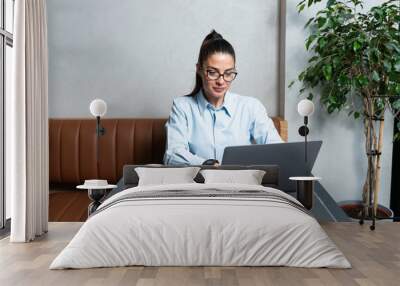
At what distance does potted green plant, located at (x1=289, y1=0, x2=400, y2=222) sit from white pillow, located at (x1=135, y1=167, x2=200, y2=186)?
155 cm

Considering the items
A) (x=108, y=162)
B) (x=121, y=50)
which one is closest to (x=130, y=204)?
(x=108, y=162)

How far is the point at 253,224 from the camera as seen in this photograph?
3.21m

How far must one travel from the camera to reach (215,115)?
17.0ft

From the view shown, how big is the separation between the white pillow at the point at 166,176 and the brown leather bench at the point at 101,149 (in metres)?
1.02

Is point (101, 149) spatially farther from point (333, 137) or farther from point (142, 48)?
point (333, 137)

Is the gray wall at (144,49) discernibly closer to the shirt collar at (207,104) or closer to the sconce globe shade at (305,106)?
the shirt collar at (207,104)

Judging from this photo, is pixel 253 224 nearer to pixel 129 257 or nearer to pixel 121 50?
pixel 129 257

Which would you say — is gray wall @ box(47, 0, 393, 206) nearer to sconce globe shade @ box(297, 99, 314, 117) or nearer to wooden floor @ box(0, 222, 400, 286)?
sconce globe shade @ box(297, 99, 314, 117)

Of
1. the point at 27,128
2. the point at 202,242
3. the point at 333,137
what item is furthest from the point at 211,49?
the point at 202,242

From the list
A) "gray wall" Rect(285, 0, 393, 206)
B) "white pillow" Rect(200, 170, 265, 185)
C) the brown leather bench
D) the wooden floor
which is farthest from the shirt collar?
the wooden floor

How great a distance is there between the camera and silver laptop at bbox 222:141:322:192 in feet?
14.0

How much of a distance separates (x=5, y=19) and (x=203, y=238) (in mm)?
2667

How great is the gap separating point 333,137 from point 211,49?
58.7 inches

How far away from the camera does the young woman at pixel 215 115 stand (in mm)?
5125
